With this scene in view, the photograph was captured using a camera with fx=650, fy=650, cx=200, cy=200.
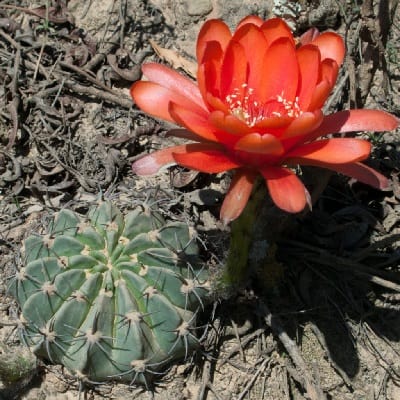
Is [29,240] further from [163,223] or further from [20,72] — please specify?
[20,72]

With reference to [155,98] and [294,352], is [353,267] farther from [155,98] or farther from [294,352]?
[155,98]

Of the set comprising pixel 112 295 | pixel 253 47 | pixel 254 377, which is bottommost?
pixel 254 377

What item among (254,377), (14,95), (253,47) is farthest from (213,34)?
(14,95)

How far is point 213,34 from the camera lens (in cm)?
214

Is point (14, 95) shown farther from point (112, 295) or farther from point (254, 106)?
point (254, 106)

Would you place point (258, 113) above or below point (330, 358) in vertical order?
above

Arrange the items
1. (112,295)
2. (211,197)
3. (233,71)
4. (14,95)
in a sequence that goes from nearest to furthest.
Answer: (233,71), (112,295), (211,197), (14,95)

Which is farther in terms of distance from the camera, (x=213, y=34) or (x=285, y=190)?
(x=213, y=34)

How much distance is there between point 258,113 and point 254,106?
0.10ft

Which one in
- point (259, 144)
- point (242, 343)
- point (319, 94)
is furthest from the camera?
point (242, 343)

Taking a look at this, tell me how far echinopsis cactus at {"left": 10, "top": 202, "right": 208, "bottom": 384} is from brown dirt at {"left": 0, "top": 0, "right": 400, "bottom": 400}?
205 millimetres

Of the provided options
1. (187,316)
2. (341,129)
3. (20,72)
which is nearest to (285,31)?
(341,129)

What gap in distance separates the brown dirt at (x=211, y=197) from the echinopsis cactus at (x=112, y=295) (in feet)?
0.67

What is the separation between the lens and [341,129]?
2.10 meters
